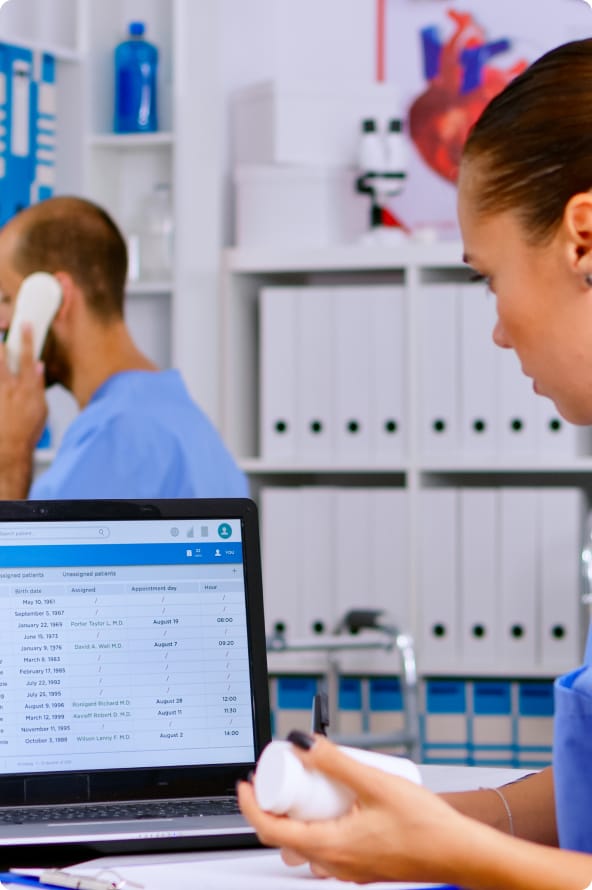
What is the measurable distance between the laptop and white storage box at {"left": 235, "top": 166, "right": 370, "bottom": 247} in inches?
92.8

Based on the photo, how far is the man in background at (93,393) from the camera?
218 cm

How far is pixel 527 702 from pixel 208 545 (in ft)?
7.26

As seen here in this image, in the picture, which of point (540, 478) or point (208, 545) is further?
point (540, 478)

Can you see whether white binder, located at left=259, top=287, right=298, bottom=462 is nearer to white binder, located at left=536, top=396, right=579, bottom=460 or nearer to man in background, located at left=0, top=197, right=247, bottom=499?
white binder, located at left=536, top=396, right=579, bottom=460

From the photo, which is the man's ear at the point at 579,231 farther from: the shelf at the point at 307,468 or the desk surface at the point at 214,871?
the shelf at the point at 307,468

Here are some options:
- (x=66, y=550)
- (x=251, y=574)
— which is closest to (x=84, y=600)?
(x=66, y=550)

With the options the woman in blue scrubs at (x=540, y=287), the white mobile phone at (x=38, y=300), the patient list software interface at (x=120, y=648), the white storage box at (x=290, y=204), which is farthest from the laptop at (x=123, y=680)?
the white storage box at (x=290, y=204)

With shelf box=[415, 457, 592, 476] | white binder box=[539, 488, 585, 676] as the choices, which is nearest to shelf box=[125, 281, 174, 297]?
shelf box=[415, 457, 592, 476]

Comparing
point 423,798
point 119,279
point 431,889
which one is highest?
point 119,279

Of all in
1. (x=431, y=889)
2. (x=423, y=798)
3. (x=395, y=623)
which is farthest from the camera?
(x=395, y=623)

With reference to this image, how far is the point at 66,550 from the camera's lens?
1226 millimetres

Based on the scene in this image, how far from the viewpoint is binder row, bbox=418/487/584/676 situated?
3.23m

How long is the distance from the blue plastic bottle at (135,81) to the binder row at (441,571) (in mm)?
1020

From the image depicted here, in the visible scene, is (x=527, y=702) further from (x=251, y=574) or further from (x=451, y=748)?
(x=251, y=574)
